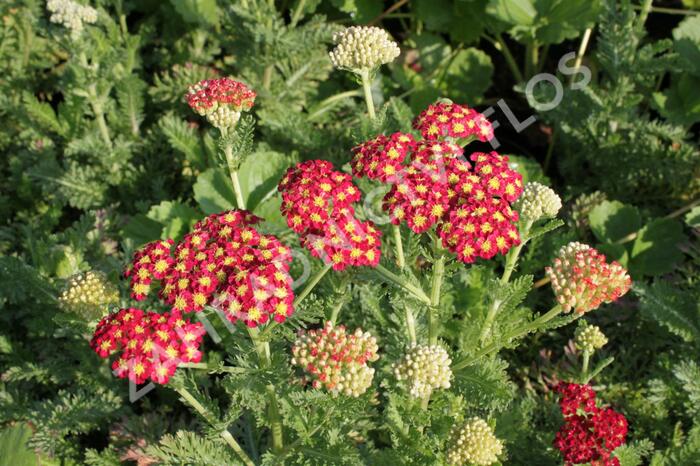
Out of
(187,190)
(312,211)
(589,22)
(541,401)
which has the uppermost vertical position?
(589,22)

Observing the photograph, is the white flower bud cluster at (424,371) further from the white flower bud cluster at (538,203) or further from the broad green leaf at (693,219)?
the broad green leaf at (693,219)

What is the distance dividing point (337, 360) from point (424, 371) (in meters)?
0.31

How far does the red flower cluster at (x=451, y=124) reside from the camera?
2.40 m

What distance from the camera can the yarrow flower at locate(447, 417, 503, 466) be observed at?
2.28m

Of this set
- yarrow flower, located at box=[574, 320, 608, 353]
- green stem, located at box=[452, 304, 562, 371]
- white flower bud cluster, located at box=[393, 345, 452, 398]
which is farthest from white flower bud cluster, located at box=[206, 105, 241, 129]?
yarrow flower, located at box=[574, 320, 608, 353]

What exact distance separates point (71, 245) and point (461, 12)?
9.74 ft

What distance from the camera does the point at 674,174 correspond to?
3824 mm

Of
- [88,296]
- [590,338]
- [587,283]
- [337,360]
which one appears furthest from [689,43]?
[88,296]

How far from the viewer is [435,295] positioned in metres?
2.38

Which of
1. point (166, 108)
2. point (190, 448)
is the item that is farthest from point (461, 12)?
point (190, 448)

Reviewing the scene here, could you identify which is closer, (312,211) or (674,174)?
(312,211)

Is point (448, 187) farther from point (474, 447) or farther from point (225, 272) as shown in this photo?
point (474, 447)

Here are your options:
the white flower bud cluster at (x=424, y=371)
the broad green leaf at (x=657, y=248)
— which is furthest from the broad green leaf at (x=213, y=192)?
the broad green leaf at (x=657, y=248)

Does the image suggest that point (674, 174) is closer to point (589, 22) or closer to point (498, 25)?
point (589, 22)
